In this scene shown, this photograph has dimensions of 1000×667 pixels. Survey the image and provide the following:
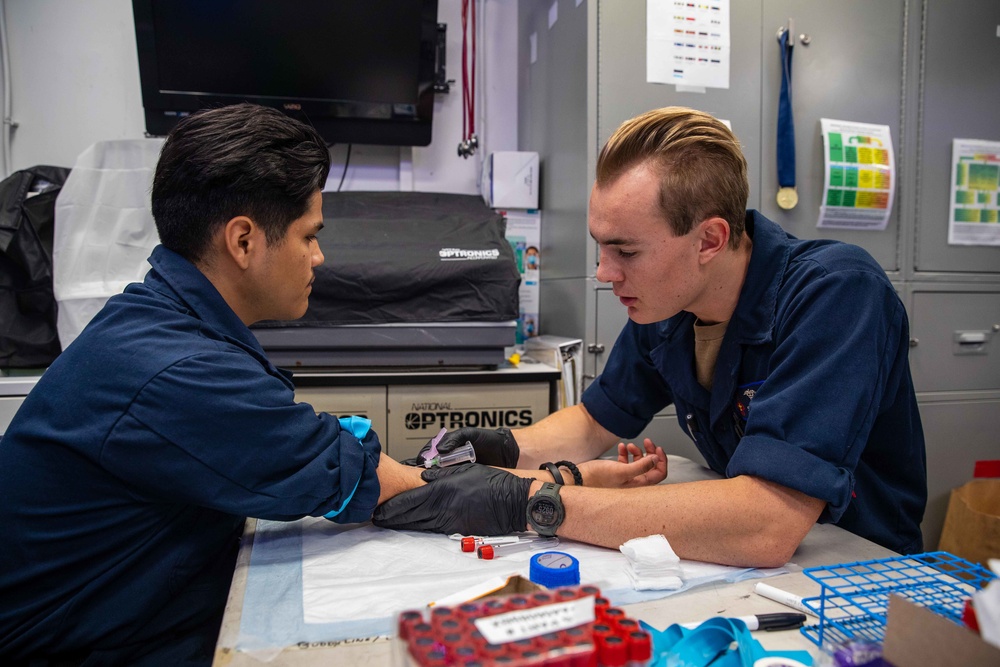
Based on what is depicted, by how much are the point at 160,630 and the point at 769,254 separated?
110 cm

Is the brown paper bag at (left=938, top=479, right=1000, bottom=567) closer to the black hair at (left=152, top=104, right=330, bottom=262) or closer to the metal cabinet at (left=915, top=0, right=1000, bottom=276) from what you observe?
the metal cabinet at (left=915, top=0, right=1000, bottom=276)

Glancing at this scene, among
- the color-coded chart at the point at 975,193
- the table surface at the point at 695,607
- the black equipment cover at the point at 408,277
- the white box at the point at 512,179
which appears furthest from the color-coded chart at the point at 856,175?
the table surface at the point at 695,607

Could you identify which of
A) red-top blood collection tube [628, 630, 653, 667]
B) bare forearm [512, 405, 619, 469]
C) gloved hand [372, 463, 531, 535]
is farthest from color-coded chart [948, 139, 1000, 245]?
red-top blood collection tube [628, 630, 653, 667]

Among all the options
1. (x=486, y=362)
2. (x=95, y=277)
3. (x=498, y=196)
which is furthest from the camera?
(x=498, y=196)

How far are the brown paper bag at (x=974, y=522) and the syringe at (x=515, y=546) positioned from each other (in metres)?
1.85

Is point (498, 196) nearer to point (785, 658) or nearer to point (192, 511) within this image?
point (192, 511)

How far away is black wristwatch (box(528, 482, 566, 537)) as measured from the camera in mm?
952

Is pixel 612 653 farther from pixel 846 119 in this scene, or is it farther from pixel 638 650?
pixel 846 119

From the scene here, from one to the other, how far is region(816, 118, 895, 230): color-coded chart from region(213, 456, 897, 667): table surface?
4.93 ft

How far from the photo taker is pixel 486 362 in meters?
2.04

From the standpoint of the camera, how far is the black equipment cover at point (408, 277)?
6.33 feet

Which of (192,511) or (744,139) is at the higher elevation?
(744,139)

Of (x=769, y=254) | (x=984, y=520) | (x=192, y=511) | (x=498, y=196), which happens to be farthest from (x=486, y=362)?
(x=984, y=520)

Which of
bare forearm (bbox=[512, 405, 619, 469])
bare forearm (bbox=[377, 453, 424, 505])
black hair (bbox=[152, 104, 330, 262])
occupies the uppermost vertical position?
black hair (bbox=[152, 104, 330, 262])
